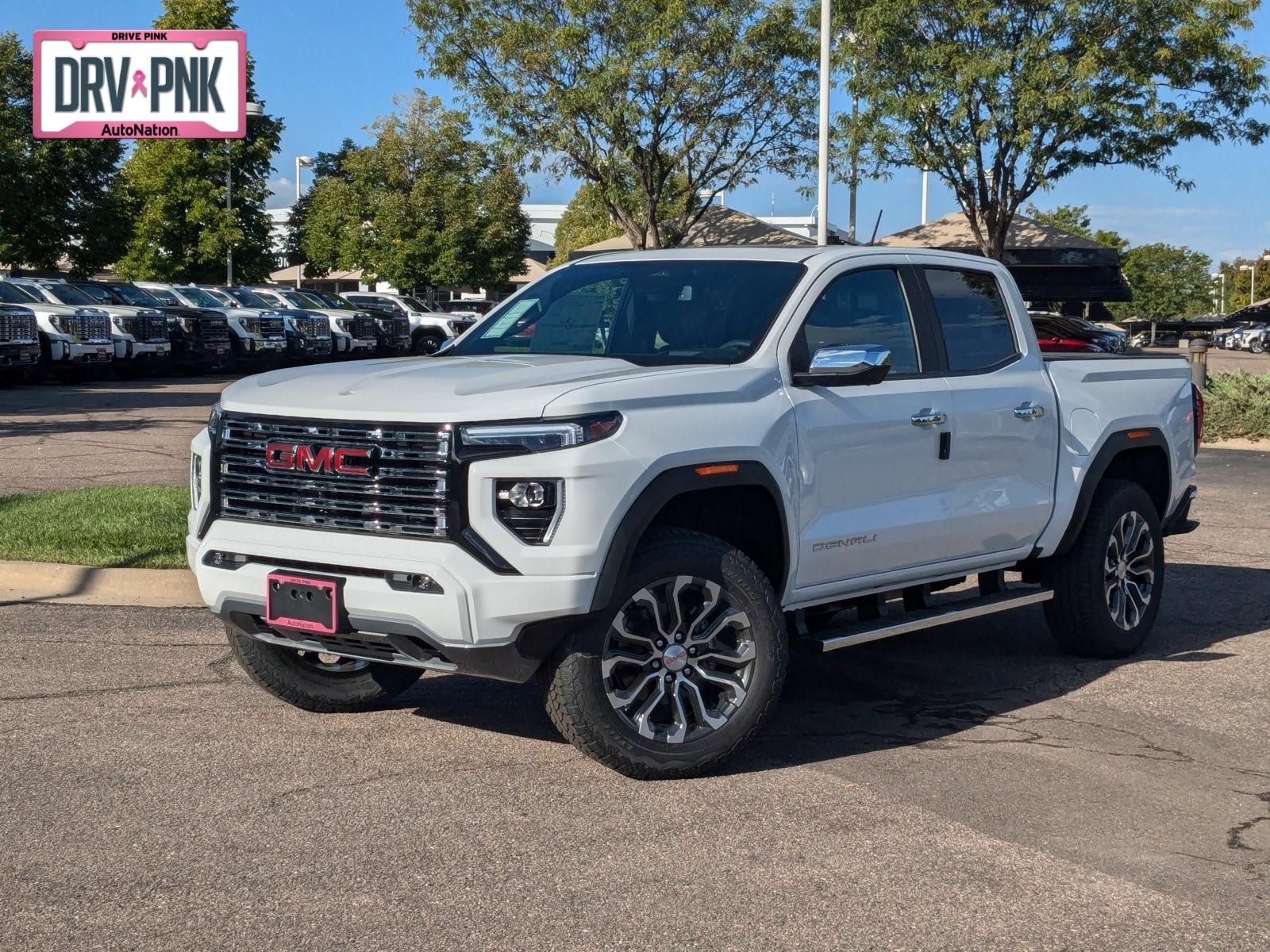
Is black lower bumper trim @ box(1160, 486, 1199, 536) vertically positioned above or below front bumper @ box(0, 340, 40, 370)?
below

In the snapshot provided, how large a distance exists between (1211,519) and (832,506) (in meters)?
7.72

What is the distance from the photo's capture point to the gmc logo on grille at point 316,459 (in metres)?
5.18

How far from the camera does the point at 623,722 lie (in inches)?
205

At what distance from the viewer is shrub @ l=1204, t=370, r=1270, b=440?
1931cm

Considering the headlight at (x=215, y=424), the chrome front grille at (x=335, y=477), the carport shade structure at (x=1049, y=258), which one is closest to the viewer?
the chrome front grille at (x=335, y=477)

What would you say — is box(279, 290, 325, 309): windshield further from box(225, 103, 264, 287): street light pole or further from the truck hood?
the truck hood

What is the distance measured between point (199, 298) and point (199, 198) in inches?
662

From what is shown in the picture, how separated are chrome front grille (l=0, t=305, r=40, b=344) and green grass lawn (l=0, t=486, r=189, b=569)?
43.3 ft

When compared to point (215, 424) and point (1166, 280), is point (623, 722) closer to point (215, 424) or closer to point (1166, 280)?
point (215, 424)

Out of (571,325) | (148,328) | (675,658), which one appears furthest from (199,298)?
(675,658)

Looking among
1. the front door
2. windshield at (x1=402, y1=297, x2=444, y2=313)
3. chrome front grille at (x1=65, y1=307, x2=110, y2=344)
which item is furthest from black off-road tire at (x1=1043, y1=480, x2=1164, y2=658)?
windshield at (x1=402, y1=297, x2=444, y2=313)

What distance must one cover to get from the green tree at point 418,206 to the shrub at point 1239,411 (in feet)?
124

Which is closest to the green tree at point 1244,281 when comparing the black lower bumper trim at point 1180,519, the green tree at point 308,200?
the green tree at point 308,200

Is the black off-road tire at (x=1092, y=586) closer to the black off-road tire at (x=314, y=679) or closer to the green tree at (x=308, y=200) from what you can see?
the black off-road tire at (x=314, y=679)
